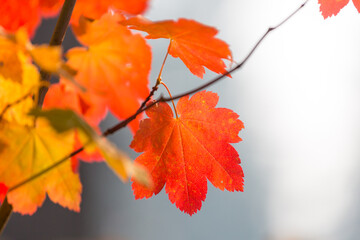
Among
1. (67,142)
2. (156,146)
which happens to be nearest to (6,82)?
(67,142)

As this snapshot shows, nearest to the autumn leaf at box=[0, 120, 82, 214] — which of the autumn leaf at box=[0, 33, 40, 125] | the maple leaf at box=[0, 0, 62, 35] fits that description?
the autumn leaf at box=[0, 33, 40, 125]

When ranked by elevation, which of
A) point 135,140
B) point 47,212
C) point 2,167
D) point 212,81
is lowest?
point 47,212

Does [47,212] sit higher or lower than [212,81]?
lower

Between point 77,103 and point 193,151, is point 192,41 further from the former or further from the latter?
point 77,103

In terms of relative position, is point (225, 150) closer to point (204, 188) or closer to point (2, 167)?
point (204, 188)

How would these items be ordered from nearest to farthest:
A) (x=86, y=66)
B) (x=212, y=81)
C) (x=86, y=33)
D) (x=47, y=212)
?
(x=212, y=81) → (x=86, y=33) → (x=86, y=66) → (x=47, y=212)

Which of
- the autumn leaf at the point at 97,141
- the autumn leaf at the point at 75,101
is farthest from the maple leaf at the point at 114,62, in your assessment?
the autumn leaf at the point at 97,141

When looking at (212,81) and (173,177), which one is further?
(173,177)
